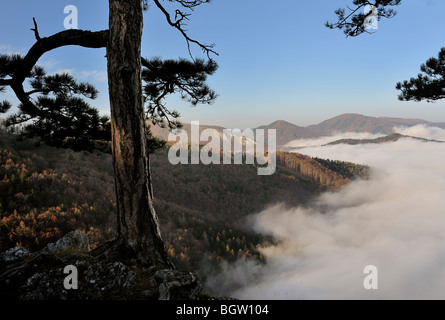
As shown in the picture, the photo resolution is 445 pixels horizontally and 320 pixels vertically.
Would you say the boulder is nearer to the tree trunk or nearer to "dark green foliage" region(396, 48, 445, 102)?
the tree trunk

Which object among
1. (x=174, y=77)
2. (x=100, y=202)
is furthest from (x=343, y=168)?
(x=174, y=77)

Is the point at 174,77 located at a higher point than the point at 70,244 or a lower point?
higher

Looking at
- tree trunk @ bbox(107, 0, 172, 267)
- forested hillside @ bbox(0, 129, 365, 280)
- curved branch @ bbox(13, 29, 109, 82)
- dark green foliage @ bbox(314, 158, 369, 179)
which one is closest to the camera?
tree trunk @ bbox(107, 0, 172, 267)

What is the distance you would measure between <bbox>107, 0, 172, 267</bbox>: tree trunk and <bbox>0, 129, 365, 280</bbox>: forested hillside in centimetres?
311

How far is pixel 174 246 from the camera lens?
20516mm

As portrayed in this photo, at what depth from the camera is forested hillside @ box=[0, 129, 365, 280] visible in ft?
38.3

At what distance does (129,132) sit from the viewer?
300cm

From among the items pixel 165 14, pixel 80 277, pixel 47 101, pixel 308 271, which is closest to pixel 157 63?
pixel 165 14

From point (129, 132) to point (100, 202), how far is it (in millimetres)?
16573

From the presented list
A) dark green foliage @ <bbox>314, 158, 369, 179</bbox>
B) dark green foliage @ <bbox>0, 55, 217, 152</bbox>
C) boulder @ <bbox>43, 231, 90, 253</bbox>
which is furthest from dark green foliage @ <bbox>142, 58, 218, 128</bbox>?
dark green foliage @ <bbox>314, 158, 369, 179</bbox>

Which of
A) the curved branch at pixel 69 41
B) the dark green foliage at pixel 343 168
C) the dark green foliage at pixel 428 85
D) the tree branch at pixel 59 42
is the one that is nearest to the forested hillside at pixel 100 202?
the tree branch at pixel 59 42

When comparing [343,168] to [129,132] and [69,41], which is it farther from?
[69,41]

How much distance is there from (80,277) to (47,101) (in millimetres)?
3768

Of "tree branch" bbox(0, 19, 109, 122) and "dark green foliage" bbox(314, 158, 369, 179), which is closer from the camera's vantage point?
"tree branch" bbox(0, 19, 109, 122)
